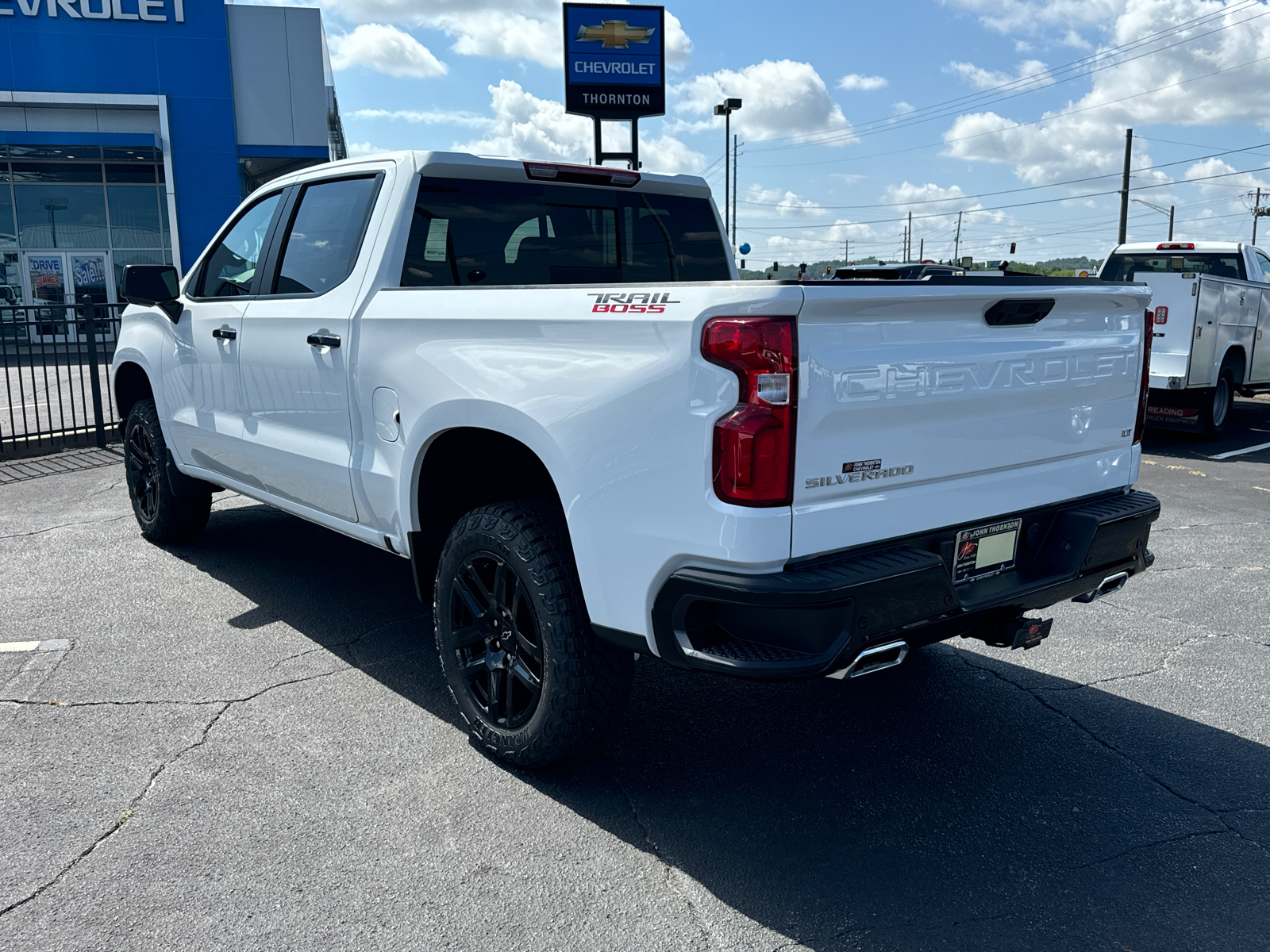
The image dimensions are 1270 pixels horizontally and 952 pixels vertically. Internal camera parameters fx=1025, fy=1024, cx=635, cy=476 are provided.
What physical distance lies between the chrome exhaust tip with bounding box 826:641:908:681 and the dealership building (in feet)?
79.6

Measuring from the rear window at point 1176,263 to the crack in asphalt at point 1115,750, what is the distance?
10.5 m

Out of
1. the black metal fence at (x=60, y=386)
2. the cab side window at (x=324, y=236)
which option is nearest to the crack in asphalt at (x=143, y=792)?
the cab side window at (x=324, y=236)

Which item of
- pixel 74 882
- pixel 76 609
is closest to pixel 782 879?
pixel 74 882

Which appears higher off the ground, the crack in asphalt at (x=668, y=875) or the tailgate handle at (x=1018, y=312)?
the tailgate handle at (x=1018, y=312)

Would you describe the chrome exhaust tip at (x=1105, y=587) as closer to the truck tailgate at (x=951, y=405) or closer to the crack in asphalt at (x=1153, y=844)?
the truck tailgate at (x=951, y=405)

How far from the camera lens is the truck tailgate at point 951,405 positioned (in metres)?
2.65

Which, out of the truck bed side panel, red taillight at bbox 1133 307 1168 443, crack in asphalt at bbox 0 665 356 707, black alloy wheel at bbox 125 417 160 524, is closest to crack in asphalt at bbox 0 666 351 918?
crack in asphalt at bbox 0 665 356 707

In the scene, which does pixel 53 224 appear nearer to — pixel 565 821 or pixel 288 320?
pixel 288 320

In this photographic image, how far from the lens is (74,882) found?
9.34ft

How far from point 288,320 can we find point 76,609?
2085 millimetres

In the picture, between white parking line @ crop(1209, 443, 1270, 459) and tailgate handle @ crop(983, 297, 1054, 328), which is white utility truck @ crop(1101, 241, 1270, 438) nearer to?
white parking line @ crop(1209, 443, 1270, 459)

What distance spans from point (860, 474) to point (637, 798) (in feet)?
4.43

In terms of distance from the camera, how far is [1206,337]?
36.6ft

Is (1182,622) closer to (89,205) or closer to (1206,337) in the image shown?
(1206,337)
